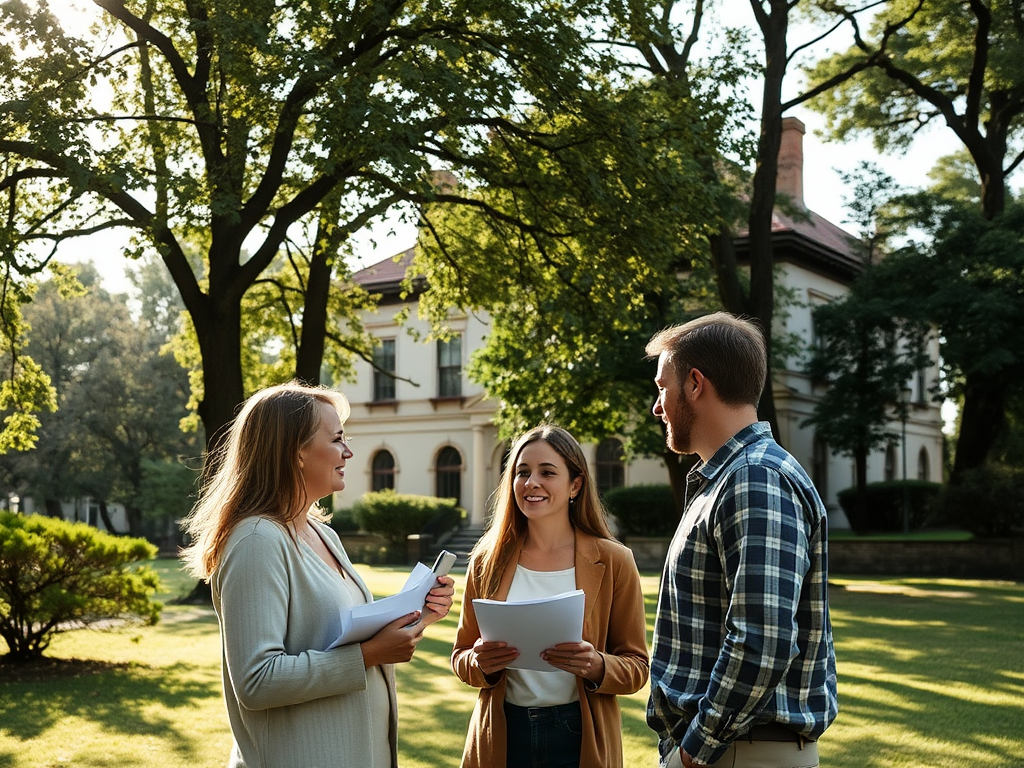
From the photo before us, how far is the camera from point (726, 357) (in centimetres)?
296

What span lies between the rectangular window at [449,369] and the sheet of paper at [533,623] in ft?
115

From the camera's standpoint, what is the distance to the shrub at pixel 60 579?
11.1 metres

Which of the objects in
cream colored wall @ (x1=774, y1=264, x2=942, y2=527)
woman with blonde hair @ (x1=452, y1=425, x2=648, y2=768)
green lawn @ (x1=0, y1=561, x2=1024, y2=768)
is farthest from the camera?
cream colored wall @ (x1=774, y1=264, x2=942, y2=527)

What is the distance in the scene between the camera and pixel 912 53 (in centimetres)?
2622

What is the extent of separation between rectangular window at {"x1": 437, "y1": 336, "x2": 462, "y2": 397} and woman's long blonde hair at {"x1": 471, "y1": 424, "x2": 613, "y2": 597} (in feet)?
112

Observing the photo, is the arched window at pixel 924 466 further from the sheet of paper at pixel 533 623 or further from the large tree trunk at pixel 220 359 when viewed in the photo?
the sheet of paper at pixel 533 623

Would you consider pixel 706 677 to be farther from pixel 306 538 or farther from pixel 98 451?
pixel 98 451

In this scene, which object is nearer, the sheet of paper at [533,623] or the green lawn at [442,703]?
the sheet of paper at [533,623]

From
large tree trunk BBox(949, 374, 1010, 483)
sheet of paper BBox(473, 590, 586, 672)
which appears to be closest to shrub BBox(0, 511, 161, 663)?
sheet of paper BBox(473, 590, 586, 672)

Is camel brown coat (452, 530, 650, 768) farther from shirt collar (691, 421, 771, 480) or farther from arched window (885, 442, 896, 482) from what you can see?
arched window (885, 442, 896, 482)

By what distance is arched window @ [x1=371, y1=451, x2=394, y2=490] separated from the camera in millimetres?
39938

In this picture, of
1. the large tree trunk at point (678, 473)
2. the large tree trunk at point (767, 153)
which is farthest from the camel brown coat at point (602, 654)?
the large tree trunk at point (678, 473)

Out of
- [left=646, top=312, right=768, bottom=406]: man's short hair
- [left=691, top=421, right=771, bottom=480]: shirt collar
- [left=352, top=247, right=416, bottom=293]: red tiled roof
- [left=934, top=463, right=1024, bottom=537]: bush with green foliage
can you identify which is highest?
[left=352, top=247, right=416, bottom=293]: red tiled roof

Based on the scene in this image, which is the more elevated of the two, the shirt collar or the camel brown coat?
the shirt collar
